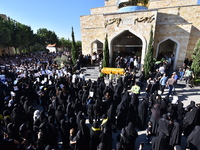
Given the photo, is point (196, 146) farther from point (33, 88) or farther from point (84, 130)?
point (33, 88)

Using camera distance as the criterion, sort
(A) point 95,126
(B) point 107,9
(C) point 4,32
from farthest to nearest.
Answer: (C) point 4,32 < (B) point 107,9 < (A) point 95,126

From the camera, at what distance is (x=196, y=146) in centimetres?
379

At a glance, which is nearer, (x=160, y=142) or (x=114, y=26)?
(x=160, y=142)

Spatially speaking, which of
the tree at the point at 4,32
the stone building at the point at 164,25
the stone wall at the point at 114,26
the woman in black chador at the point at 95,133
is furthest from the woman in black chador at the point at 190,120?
the tree at the point at 4,32

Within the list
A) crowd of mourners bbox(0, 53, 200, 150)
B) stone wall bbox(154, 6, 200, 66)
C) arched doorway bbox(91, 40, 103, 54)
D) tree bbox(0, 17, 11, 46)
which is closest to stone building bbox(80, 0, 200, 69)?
stone wall bbox(154, 6, 200, 66)

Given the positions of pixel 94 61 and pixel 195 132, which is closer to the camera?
pixel 195 132

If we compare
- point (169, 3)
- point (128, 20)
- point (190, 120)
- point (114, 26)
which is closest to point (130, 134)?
point (190, 120)

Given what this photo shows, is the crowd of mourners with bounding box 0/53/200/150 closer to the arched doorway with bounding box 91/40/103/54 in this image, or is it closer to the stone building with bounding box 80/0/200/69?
the stone building with bounding box 80/0/200/69

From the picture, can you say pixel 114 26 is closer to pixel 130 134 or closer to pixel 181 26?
pixel 181 26

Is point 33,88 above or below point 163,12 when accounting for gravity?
below

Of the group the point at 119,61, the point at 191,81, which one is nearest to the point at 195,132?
the point at 191,81

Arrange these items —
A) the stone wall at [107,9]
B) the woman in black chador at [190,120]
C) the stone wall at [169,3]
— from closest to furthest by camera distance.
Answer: the woman in black chador at [190,120]
the stone wall at [169,3]
the stone wall at [107,9]

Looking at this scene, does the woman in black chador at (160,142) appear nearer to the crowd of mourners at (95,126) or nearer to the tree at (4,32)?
the crowd of mourners at (95,126)

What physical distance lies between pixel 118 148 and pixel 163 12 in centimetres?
1528
